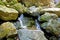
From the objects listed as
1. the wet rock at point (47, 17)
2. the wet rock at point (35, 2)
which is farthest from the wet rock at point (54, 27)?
the wet rock at point (35, 2)

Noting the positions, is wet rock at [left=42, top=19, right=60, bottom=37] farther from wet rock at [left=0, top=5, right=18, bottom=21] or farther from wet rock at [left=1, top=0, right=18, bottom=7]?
wet rock at [left=1, top=0, right=18, bottom=7]

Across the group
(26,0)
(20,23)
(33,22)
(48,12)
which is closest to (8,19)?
(20,23)

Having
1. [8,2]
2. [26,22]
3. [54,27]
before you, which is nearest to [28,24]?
[26,22]

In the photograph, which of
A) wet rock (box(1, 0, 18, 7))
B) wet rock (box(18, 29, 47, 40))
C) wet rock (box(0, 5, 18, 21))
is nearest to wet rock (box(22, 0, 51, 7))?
wet rock (box(1, 0, 18, 7))

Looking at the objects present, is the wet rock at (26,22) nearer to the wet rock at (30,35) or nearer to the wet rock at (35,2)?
the wet rock at (30,35)

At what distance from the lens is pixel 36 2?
178 inches

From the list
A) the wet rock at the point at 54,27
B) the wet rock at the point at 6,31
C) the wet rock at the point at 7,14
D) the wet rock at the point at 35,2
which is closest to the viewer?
the wet rock at the point at 6,31

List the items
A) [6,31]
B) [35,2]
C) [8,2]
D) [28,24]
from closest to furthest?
[6,31] → [28,24] → [8,2] → [35,2]

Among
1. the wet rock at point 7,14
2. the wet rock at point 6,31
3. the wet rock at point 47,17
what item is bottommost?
the wet rock at point 47,17

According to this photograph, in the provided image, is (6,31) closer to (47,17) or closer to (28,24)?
(28,24)

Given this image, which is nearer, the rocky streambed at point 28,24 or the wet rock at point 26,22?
the rocky streambed at point 28,24

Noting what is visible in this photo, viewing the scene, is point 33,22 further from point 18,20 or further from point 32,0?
point 32,0

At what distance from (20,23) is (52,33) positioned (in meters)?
0.76

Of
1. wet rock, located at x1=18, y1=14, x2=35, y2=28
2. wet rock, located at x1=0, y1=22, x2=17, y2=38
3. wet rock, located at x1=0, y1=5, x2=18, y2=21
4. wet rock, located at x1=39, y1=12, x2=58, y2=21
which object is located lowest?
wet rock, located at x1=18, y1=14, x2=35, y2=28
